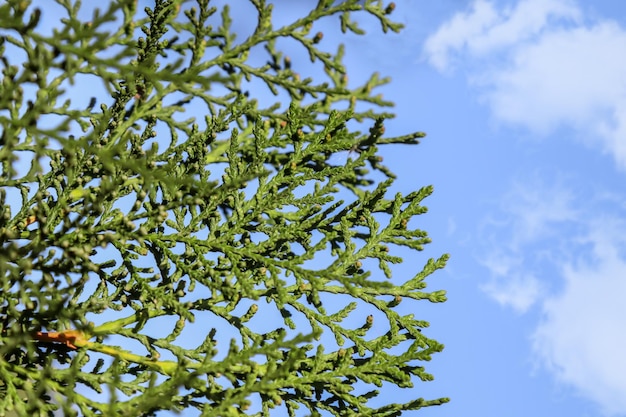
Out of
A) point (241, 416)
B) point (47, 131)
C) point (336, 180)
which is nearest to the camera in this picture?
point (47, 131)

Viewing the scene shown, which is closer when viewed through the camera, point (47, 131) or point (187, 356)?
point (47, 131)

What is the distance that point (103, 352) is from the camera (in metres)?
7.01

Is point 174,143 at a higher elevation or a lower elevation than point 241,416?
higher

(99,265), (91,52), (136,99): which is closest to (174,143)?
(136,99)

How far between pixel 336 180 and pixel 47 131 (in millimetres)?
3309

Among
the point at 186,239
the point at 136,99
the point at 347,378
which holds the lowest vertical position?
the point at 347,378

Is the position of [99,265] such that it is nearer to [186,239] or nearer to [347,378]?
[186,239]

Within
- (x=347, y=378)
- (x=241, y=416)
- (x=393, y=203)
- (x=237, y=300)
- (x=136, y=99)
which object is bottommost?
(x=241, y=416)

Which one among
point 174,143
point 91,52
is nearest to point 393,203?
point 174,143

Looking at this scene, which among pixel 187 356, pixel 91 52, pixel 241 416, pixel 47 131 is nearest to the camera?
pixel 47 131

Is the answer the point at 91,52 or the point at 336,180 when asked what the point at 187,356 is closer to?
the point at 336,180

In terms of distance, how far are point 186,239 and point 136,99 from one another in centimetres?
158

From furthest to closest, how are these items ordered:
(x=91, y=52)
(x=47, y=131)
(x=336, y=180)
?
1. (x=336, y=180)
2. (x=91, y=52)
3. (x=47, y=131)

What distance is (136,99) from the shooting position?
7730 millimetres
